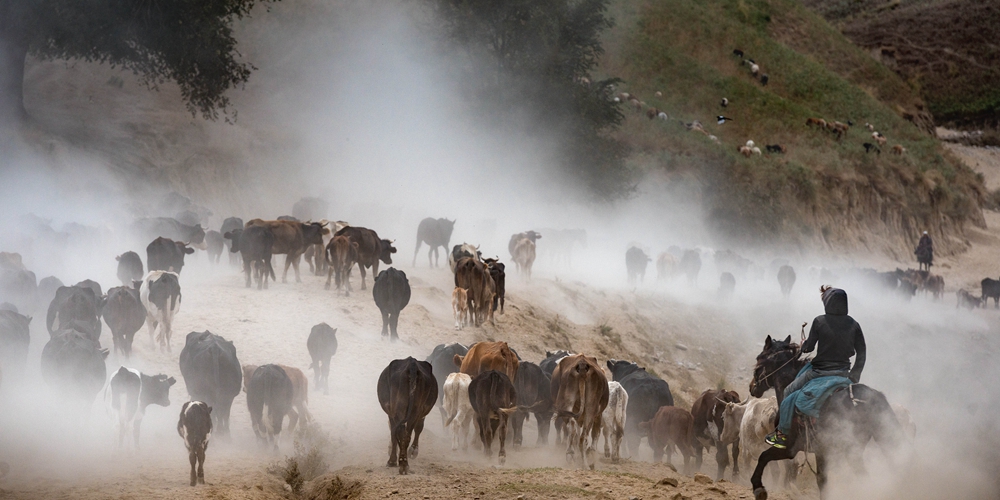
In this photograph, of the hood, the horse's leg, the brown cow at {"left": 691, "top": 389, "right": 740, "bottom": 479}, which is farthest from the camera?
the brown cow at {"left": 691, "top": 389, "right": 740, "bottom": 479}

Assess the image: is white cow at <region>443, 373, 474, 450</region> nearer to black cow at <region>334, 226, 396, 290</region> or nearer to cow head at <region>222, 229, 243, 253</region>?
black cow at <region>334, 226, 396, 290</region>

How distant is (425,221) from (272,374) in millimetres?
17795

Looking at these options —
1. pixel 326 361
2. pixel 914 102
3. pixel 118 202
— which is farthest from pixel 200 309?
pixel 914 102

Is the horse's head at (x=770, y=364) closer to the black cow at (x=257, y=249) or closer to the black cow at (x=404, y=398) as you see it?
the black cow at (x=404, y=398)

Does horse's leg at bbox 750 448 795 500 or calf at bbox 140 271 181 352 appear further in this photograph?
calf at bbox 140 271 181 352

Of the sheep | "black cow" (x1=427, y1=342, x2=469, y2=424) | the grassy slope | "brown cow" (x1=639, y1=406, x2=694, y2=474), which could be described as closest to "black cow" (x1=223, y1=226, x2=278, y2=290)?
"black cow" (x1=427, y1=342, x2=469, y2=424)

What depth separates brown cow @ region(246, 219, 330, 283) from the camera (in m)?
23.6

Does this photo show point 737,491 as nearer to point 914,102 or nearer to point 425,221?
point 425,221

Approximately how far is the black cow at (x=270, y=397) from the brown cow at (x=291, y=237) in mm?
9769

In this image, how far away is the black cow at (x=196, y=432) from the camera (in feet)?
37.7

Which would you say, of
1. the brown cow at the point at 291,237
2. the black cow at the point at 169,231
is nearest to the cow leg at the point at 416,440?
the brown cow at the point at 291,237

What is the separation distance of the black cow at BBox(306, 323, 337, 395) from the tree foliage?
116 feet

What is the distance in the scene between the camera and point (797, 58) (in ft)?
267

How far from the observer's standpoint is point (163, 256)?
69.9 feet
